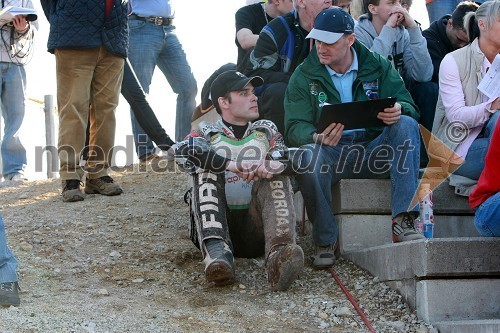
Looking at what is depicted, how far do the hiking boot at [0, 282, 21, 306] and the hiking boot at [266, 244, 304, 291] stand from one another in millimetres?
1534

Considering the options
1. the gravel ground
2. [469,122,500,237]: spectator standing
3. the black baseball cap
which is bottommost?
the gravel ground

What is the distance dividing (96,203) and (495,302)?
3.67 m

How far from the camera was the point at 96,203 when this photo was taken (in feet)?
25.4

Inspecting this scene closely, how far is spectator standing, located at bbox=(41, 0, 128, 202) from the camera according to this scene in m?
7.54

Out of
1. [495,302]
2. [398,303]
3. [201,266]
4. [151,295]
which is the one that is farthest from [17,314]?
[495,302]

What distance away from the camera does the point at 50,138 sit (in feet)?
33.5

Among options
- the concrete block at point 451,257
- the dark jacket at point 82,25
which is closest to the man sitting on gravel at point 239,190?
the concrete block at point 451,257

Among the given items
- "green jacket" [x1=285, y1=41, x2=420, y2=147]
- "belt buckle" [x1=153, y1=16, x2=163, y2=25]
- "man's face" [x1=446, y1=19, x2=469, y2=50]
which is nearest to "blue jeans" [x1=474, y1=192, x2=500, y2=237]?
"green jacket" [x1=285, y1=41, x2=420, y2=147]

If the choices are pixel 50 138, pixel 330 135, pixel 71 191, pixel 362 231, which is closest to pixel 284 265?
pixel 362 231

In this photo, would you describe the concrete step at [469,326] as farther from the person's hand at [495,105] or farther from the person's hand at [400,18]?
the person's hand at [400,18]

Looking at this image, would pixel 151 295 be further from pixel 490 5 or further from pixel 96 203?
pixel 490 5

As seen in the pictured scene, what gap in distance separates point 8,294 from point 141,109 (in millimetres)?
3483

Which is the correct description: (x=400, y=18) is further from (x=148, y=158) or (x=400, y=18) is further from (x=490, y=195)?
(x=148, y=158)

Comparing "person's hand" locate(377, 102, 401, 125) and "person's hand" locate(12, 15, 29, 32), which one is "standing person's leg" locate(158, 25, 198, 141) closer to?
"person's hand" locate(12, 15, 29, 32)
